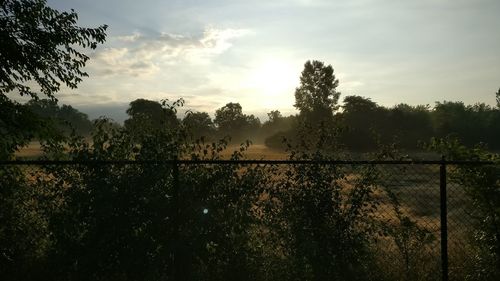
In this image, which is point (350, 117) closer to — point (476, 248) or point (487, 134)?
point (487, 134)

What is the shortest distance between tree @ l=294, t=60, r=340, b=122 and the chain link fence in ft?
244

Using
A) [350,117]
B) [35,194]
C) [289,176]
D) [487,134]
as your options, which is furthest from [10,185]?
[487,134]

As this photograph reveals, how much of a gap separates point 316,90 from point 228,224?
76.5 m

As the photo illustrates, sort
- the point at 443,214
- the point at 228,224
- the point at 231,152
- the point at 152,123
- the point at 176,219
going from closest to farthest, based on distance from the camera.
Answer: the point at 443,214 < the point at 176,219 < the point at 228,224 < the point at 152,123 < the point at 231,152

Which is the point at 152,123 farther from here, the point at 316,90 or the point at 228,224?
the point at 316,90

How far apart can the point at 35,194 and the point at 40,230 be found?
1.85 feet

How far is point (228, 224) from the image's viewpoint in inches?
231

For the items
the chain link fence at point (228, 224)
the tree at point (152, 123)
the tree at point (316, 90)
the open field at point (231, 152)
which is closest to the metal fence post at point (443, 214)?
the chain link fence at point (228, 224)

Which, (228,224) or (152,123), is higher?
(152,123)

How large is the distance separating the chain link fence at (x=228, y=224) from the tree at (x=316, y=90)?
74.3 m

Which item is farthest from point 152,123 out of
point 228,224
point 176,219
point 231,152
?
point 231,152

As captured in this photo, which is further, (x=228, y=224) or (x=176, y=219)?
(x=228, y=224)

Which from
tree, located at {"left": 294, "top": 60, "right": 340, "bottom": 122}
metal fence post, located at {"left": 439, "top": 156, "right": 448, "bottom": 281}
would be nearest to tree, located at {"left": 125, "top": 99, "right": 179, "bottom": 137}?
metal fence post, located at {"left": 439, "top": 156, "right": 448, "bottom": 281}

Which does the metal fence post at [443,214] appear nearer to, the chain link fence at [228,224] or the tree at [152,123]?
the chain link fence at [228,224]
